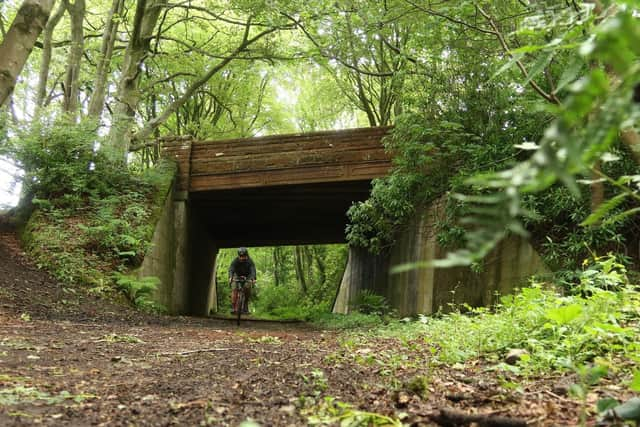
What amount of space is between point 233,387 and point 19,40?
275 inches

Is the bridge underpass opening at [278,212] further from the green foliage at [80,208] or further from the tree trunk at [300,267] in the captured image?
the tree trunk at [300,267]

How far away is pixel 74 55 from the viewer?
40.7ft

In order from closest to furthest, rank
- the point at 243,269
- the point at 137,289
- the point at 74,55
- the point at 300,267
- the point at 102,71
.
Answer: the point at 137,289, the point at 243,269, the point at 74,55, the point at 102,71, the point at 300,267

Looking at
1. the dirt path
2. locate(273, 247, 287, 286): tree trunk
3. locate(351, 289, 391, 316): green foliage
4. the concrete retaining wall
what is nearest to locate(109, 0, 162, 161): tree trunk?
locate(351, 289, 391, 316): green foliage

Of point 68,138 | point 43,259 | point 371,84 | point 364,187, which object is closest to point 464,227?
point 364,187

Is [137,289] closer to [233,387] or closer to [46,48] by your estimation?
[233,387]

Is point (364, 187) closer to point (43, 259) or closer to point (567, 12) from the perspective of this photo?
point (43, 259)

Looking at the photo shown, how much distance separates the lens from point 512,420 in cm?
152

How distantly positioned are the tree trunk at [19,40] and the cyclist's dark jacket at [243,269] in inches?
209

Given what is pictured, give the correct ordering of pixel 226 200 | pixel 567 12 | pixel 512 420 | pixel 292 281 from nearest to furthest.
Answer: pixel 567 12 → pixel 512 420 → pixel 226 200 → pixel 292 281

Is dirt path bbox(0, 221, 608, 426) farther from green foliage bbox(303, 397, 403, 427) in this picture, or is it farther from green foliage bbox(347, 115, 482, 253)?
green foliage bbox(347, 115, 482, 253)

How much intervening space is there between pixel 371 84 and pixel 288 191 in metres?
7.57

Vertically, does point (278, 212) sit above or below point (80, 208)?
above

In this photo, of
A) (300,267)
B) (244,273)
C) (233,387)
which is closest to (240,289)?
(244,273)
